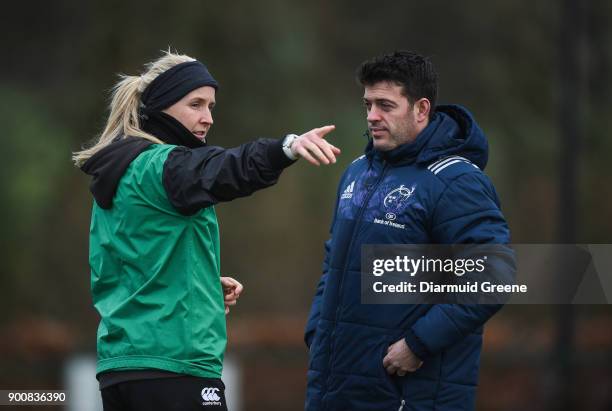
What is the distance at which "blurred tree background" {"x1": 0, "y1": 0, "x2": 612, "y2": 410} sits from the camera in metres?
11.7

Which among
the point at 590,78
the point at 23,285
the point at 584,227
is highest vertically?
the point at 590,78

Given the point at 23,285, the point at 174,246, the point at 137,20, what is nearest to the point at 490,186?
→ the point at 174,246

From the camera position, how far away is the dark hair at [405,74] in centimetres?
457

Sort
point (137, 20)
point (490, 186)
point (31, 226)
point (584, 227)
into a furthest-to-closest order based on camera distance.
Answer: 1. point (584, 227)
2. point (31, 226)
3. point (137, 20)
4. point (490, 186)

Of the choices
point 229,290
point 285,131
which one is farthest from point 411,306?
point 285,131

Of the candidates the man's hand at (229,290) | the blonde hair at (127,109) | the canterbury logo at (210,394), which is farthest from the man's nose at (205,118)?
the canterbury logo at (210,394)

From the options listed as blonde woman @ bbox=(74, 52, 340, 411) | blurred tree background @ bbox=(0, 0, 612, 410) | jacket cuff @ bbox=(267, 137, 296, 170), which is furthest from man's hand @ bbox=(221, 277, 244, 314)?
blurred tree background @ bbox=(0, 0, 612, 410)

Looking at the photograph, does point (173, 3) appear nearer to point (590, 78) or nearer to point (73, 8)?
point (73, 8)

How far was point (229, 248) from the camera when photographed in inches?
508

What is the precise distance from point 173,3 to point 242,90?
1370 mm

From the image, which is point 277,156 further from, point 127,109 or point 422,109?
point 422,109

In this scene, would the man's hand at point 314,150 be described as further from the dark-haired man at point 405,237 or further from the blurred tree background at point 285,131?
the blurred tree background at point 285,131

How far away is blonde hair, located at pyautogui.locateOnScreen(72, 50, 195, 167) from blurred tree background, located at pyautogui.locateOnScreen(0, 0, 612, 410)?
6.68 meters

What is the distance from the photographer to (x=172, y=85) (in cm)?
420
